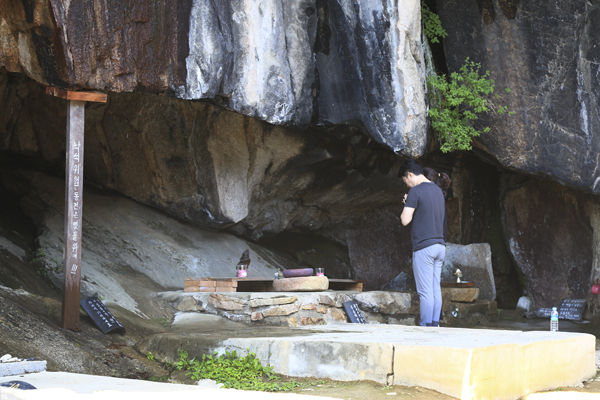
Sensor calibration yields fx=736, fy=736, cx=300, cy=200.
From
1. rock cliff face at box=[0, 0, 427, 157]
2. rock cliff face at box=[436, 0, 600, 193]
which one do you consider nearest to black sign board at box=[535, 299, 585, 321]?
rock cliff face at box=[436, 0, 600, 193]

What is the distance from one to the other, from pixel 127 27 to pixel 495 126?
5.20 metres

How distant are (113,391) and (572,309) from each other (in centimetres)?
865

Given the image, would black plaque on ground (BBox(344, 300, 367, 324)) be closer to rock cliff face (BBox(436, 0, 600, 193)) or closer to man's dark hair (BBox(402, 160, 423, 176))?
man's dark hair (BBox(402, 160, 423, 176))

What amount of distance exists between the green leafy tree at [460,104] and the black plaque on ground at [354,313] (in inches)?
115

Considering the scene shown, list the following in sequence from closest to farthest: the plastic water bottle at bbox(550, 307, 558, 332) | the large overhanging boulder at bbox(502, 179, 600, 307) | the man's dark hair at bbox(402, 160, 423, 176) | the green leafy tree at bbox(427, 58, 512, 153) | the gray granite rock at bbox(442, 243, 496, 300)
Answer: the plastic water bottle at bbox(550, 307, 558, 332), the man's dark hair at bbox(402, 160, 423, 176), the green leafy tree at bbox(427, 58, 512, 153), the large overhanging boulder at bbox(502, 179, 600, 307), the gray granite rock at bbox(442, 243, 496, 300)

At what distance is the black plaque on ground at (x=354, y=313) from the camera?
25.3ft

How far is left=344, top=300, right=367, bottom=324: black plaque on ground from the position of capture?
770 cm

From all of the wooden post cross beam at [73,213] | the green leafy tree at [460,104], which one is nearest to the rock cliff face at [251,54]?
the wooden post cross beam at [73,213]

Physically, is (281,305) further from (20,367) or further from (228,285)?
(20,367)

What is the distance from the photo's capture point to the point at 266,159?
10094 mm

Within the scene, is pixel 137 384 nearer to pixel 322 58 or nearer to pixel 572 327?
pixel 322 58

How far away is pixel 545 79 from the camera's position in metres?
9.61

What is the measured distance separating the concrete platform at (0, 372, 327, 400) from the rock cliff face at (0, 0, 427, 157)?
11.4 feet

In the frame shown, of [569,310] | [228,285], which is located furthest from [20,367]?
[569,310]
